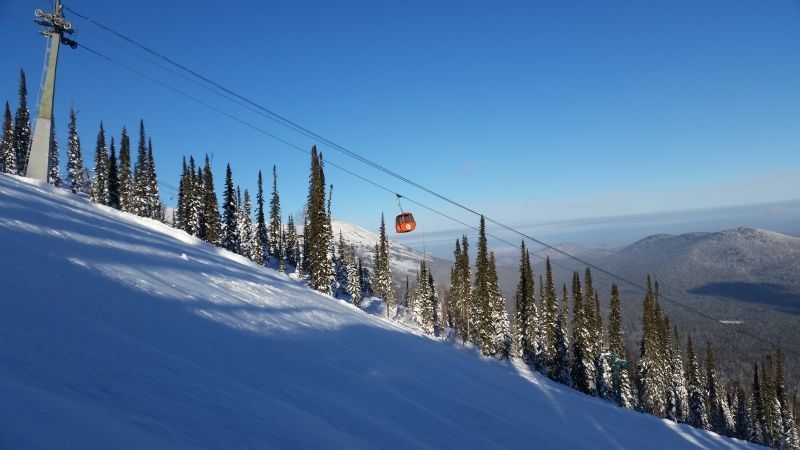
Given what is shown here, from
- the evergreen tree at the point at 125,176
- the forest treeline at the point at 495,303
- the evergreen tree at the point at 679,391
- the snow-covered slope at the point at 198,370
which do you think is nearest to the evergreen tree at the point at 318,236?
the forest treeline at the point at 495,303

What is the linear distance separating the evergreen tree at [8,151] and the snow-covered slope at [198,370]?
65579mm

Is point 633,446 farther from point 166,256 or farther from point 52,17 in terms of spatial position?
point 52,17

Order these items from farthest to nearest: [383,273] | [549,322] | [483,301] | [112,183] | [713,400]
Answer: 1. [383,273]
2. [713,400]
3. [112,183]
4. [549,322]
5. [483,301]

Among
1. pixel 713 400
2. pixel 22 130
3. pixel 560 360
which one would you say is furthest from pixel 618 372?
pixel 22 130

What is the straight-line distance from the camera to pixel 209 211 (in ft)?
195

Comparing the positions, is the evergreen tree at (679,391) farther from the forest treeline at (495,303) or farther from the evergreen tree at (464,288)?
the evergreen tree at (464,288)

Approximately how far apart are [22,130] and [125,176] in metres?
20.5

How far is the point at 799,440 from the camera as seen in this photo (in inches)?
2559

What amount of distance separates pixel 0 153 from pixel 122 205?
21.7 meters

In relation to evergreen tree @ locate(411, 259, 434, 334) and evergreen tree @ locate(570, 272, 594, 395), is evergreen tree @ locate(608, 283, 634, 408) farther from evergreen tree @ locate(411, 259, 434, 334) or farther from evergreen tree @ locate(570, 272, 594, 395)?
evergreen tree @ locate(411, 259, 434, 334)

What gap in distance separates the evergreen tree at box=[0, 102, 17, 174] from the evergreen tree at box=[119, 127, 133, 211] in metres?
13.5

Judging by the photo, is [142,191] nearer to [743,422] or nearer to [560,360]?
[560,360]

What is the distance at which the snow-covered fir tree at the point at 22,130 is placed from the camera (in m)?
68.9

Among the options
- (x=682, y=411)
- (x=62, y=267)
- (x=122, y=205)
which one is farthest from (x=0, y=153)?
(x=682, y=411)
